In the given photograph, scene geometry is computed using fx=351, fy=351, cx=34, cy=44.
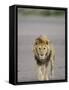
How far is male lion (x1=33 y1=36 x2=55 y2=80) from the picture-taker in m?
2.90

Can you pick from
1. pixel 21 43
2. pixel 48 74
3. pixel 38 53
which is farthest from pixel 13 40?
pixel 48 74

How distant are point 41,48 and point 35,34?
13 centimetres

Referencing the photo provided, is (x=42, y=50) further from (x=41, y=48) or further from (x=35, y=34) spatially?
(x=35, y=34)

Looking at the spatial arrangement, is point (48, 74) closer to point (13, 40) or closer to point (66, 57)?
point (66, 57)

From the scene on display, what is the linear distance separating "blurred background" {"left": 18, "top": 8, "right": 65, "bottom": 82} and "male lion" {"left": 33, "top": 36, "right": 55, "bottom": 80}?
0.12 ft

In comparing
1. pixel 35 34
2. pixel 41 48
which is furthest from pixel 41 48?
pixel 35 34

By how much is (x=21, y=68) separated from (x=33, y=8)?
50cm

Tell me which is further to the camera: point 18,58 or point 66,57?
point 66,57

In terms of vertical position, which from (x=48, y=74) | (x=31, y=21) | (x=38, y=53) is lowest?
(x=48, y=74)

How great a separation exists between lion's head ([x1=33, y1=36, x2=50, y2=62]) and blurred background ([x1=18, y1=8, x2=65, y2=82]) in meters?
0.04

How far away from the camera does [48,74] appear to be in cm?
295

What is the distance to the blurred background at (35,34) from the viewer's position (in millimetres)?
2826

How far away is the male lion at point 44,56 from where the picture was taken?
9.52ft

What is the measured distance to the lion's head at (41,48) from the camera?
2.89 meters
